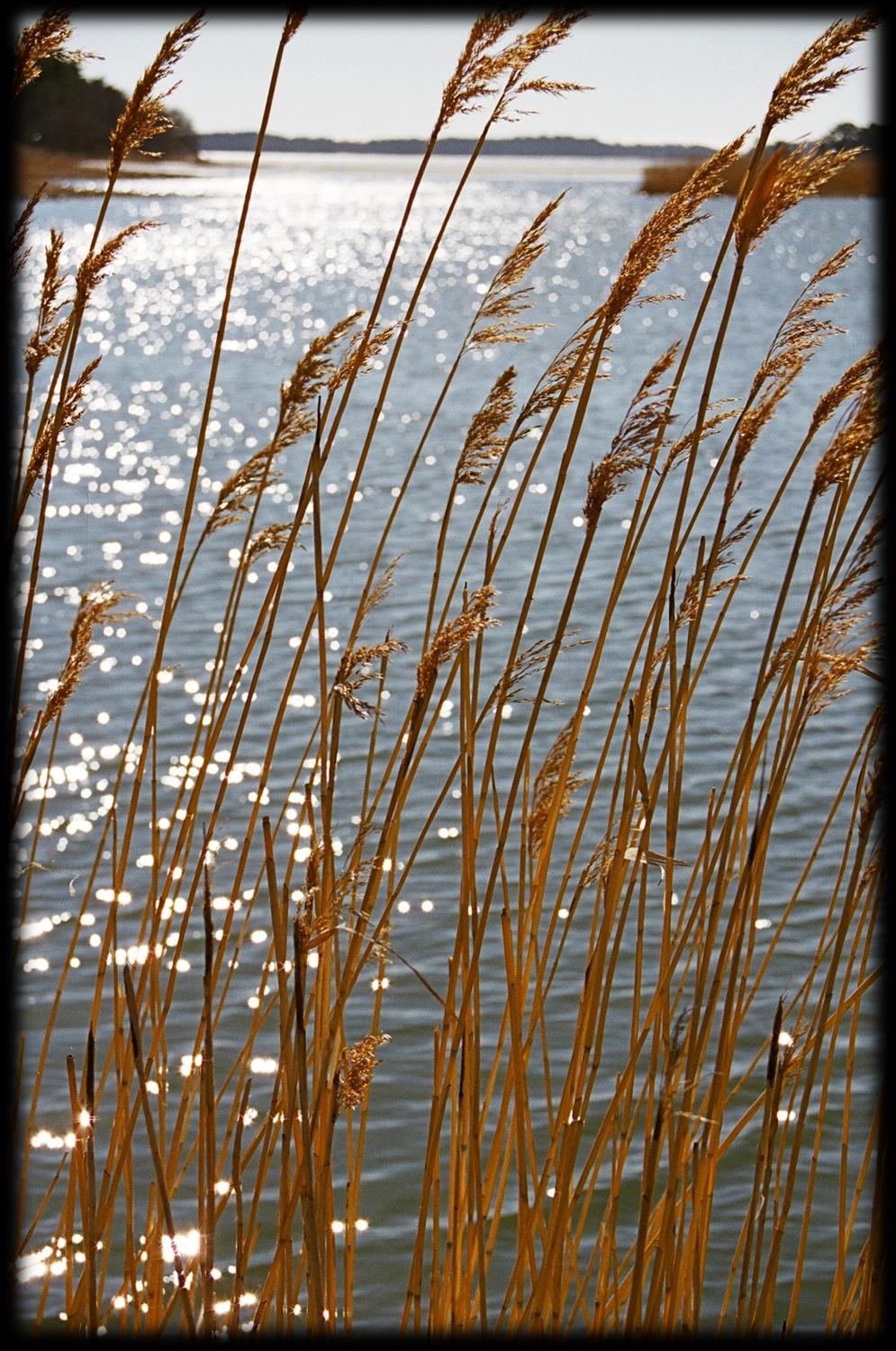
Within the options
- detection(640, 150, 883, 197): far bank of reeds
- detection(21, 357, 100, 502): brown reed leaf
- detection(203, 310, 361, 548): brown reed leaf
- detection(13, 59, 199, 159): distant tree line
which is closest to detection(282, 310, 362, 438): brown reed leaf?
detection(203, 310, 361, 548): brown reed leaf

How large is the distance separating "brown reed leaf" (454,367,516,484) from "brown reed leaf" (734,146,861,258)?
0.33m

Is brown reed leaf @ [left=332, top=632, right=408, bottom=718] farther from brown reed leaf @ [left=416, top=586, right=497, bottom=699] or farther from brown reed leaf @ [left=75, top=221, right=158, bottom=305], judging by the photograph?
brown reed leaf @ [left=75, top=221, right=158, bottom=305]

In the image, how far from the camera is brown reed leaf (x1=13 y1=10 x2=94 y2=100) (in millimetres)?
1497

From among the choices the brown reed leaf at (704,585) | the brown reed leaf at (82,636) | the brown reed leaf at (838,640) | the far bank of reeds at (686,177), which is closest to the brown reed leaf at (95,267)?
the brown reed leaf at (82,636)

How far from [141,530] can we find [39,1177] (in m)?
6.42

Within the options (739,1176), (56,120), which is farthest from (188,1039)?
(56,120)

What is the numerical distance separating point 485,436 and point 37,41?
643 mm

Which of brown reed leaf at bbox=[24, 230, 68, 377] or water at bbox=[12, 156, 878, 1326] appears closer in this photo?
brown reed leaf at bbox=[24, 230, 68, 377]

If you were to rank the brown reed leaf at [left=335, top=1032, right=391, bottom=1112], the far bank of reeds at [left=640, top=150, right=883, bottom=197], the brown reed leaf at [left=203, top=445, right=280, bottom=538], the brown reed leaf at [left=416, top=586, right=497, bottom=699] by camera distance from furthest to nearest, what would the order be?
1. the far bank of reeds at [left=640, top=150, right=883, bottom=197]
2. the brown reed leaf at [left=203, top=445, right=280, bottom=538]
3. the brown reed leaf at [left=335, top=1032, right=391, bottom=1112]
4. the brown reed leaf at [left=416, top=586, right=497, bottom=699]

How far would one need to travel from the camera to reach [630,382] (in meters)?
15.4

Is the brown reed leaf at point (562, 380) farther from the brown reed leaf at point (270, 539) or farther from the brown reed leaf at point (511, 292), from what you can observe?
the brown reed leaf at point (270, 539)

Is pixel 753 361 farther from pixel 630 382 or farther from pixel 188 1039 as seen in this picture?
pixel 188 1039

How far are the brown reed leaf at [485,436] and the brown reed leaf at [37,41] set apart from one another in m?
0.60

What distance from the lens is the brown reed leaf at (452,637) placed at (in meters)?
1.34
